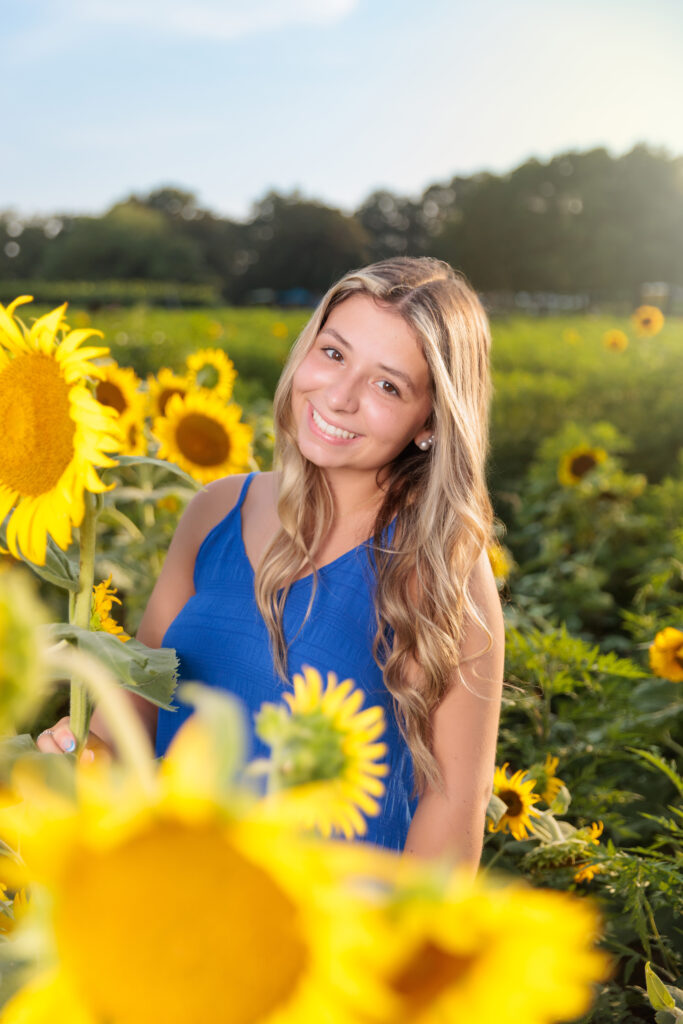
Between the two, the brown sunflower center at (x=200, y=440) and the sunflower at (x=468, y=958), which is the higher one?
the sunflower at (x=468, y=958)

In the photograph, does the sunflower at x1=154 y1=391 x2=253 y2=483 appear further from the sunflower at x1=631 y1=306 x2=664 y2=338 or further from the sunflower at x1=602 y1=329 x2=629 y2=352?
the sunflower at x1=631 y1=306 x2=664 y2=338

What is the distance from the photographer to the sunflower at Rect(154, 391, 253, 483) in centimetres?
242

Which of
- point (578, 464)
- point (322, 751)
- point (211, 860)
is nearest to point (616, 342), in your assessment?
point (578, 464)

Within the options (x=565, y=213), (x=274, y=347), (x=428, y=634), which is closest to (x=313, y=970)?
(x=428, y=634)

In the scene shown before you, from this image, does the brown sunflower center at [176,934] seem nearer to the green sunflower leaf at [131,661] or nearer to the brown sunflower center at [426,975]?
the brown sunflower center at [426,975]

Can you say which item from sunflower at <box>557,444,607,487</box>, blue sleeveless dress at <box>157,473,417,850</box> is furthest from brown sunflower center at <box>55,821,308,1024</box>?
sunflower at <box>557,444,607,487</box>

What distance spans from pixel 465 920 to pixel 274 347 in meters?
8.13

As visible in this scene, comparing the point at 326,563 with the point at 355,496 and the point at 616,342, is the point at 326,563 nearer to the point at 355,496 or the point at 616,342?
the point at 355,496

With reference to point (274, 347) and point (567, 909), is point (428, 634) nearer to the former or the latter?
point (567, 909)

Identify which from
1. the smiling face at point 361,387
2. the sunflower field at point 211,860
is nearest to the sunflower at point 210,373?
the sunflower field at point 211,860

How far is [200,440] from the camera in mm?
2426

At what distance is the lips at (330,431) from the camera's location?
1.61 metres

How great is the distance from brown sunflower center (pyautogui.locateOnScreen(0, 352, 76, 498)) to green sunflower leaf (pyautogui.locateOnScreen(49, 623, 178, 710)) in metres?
0.15

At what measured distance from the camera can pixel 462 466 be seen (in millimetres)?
1651
